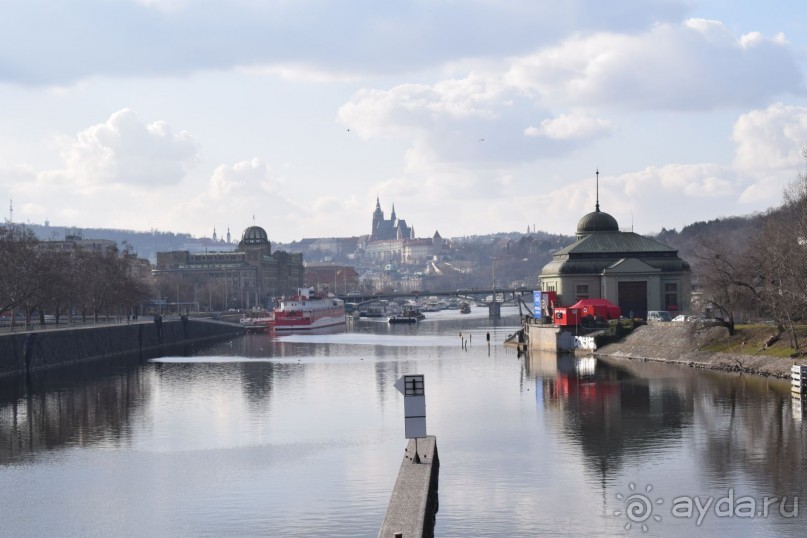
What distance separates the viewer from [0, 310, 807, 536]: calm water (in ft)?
133

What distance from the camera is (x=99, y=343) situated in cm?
12888

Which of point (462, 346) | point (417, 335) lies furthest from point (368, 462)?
point (417, 335)

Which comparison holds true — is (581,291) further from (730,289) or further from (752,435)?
(752,435)

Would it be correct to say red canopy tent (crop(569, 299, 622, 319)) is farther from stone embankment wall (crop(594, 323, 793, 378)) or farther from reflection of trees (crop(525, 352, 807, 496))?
reflection of trees (crop(525, 352, 807, 496))

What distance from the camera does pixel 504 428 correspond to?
61.5m

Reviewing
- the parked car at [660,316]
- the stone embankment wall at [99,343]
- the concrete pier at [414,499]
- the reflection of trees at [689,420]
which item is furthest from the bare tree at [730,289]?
the stone embankment wall at [99,343]

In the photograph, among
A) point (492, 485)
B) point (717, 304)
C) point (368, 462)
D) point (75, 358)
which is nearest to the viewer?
point (492, 485)

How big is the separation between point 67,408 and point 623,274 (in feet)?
246

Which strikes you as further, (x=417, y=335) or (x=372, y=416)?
(x=417, y=335)

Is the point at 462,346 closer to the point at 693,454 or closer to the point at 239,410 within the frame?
the point at 239,410

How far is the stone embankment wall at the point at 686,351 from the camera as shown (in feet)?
278

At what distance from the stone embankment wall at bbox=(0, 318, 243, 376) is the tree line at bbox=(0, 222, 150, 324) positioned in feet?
22.2

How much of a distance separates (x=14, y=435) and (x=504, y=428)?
83.8 ft

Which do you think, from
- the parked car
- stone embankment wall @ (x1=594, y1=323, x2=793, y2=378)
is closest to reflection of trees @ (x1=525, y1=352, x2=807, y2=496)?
stone embankment wall @ (x1=594, y1=323, x2=793, y2=378)
